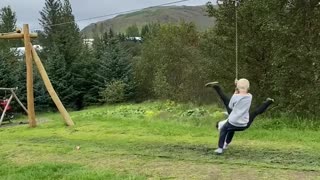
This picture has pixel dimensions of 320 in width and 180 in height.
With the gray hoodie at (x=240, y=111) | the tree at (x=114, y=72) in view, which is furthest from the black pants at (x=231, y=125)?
the tree at (x=114, y=72)

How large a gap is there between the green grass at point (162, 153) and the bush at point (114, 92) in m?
20.6

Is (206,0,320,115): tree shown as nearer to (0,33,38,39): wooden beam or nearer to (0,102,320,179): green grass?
(0,102,320,179): green grass

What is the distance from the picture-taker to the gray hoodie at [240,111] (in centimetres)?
623

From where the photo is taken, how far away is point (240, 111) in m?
6.23

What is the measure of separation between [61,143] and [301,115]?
511 cm

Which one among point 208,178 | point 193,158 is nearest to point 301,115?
point 193,158

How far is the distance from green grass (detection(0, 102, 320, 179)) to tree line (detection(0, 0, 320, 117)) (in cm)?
217

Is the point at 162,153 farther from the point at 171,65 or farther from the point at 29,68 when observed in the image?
the point at 171,65

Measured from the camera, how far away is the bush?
30.6 m

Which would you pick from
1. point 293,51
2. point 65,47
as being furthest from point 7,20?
point 293,51

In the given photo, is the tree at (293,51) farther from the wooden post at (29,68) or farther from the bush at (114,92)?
the bush at (114,92)

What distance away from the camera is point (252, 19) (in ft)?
49.4

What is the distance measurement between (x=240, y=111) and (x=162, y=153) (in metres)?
1.24

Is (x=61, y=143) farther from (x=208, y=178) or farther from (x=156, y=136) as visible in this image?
(x=208, y=178)
